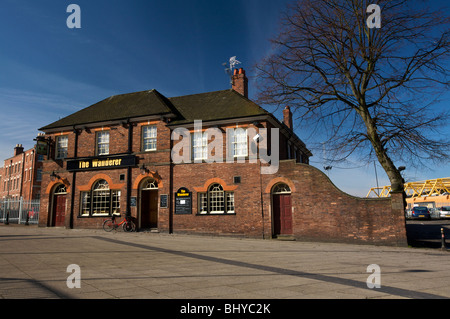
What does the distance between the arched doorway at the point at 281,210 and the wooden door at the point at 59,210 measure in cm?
1431

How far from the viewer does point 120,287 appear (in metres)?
5.74

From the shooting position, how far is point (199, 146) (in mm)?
18484

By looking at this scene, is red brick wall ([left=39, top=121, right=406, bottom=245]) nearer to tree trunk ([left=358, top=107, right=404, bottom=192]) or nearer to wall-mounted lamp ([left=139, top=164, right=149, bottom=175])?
wall-mounted lamp ([left=139, top=164, right=149, bottom=175])

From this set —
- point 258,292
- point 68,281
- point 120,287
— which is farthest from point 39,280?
point 258,292

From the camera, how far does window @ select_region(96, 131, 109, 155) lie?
20.7 m

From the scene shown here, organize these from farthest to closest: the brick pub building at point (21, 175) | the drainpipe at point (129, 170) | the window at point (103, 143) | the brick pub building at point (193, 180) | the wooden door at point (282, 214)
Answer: the brick pub building at point (21, 175)
the window at point (103, 143)
the drainpipe at point (129, 170)
the wooden door at point (282, 214)
the brick pub building at point (193, 180)

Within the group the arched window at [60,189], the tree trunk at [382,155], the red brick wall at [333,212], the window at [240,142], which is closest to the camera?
the red brick wall at [333,212]

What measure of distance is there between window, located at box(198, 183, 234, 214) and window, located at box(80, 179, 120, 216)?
5.76 meters

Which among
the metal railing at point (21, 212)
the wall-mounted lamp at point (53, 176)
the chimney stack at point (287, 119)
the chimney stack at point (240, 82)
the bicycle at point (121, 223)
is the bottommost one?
the bicycle at point (121, 223)

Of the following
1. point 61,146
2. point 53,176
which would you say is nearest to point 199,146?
point 61,146

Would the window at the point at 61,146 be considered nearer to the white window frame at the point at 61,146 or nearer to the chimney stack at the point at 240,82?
the white window frame at the point at 61,146

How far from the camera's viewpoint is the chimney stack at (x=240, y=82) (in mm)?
21953

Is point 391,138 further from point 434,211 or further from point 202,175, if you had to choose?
point 434,211

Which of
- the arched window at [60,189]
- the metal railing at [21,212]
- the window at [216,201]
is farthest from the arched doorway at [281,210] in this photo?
the metal railing at [21,212]
